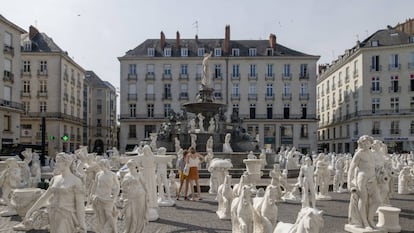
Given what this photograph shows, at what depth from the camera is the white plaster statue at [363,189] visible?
29.5 ft

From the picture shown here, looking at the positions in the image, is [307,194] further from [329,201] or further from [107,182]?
[107,182]

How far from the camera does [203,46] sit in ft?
207

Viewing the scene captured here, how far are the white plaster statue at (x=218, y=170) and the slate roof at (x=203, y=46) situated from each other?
4812 cm

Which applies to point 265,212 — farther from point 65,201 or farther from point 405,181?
point 405,181

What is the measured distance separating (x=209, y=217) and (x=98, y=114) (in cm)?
7343

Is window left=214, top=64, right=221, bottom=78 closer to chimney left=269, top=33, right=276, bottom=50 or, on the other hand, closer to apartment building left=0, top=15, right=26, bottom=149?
chimney left=269, top=33, right=276, bottom=50

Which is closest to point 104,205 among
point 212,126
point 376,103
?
point 212,126

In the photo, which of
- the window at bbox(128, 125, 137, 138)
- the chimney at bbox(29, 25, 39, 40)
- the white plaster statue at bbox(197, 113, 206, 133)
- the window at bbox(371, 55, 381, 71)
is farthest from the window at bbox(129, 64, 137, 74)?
the white plaster statue at bbox(197, 113, 206, 133)

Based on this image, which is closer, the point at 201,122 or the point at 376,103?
the point at 201,122

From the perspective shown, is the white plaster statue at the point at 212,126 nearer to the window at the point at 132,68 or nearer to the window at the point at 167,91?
the window at the point at 167,91

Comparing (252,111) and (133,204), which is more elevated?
(252,111)

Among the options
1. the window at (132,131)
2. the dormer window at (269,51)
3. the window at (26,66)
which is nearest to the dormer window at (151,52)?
the window at (132,131)

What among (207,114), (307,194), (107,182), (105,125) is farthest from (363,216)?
(105,125)

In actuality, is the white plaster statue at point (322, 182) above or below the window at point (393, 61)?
below
